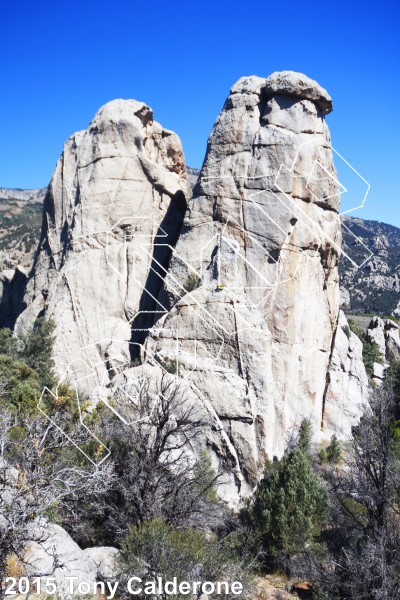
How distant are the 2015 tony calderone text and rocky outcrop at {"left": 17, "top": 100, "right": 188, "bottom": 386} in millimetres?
16717

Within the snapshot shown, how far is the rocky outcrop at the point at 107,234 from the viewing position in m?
28.0

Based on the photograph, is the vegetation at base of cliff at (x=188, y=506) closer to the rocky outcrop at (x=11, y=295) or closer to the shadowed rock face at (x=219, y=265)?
the shadowed rock face at (x=219, y=265)

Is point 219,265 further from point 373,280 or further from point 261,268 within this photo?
point 373,280

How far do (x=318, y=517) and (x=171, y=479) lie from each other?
5524 millimetres

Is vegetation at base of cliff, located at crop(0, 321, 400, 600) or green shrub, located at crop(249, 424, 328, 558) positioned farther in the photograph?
green shrub, located at crop(249, 424, 328, 558)

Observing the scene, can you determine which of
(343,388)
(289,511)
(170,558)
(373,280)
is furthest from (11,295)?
(373,280)

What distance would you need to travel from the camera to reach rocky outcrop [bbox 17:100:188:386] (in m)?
28.0

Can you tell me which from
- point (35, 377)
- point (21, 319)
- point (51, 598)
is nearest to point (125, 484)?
point (51, 598)

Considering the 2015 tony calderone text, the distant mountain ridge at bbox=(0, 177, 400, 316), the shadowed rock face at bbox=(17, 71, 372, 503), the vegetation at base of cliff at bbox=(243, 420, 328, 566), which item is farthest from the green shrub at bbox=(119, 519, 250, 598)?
the distant mountain ridge at bbox=(0, 177, 400, 316)

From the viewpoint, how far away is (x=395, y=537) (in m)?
13.3

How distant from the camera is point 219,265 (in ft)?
78.3

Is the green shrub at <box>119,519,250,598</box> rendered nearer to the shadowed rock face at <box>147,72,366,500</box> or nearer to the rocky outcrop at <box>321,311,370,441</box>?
the shadowed rock face at <box>147,72,366,500</box>

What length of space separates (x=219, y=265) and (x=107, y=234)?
29.7 feet

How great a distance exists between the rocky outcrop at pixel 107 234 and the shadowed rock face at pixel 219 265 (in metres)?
0.09
